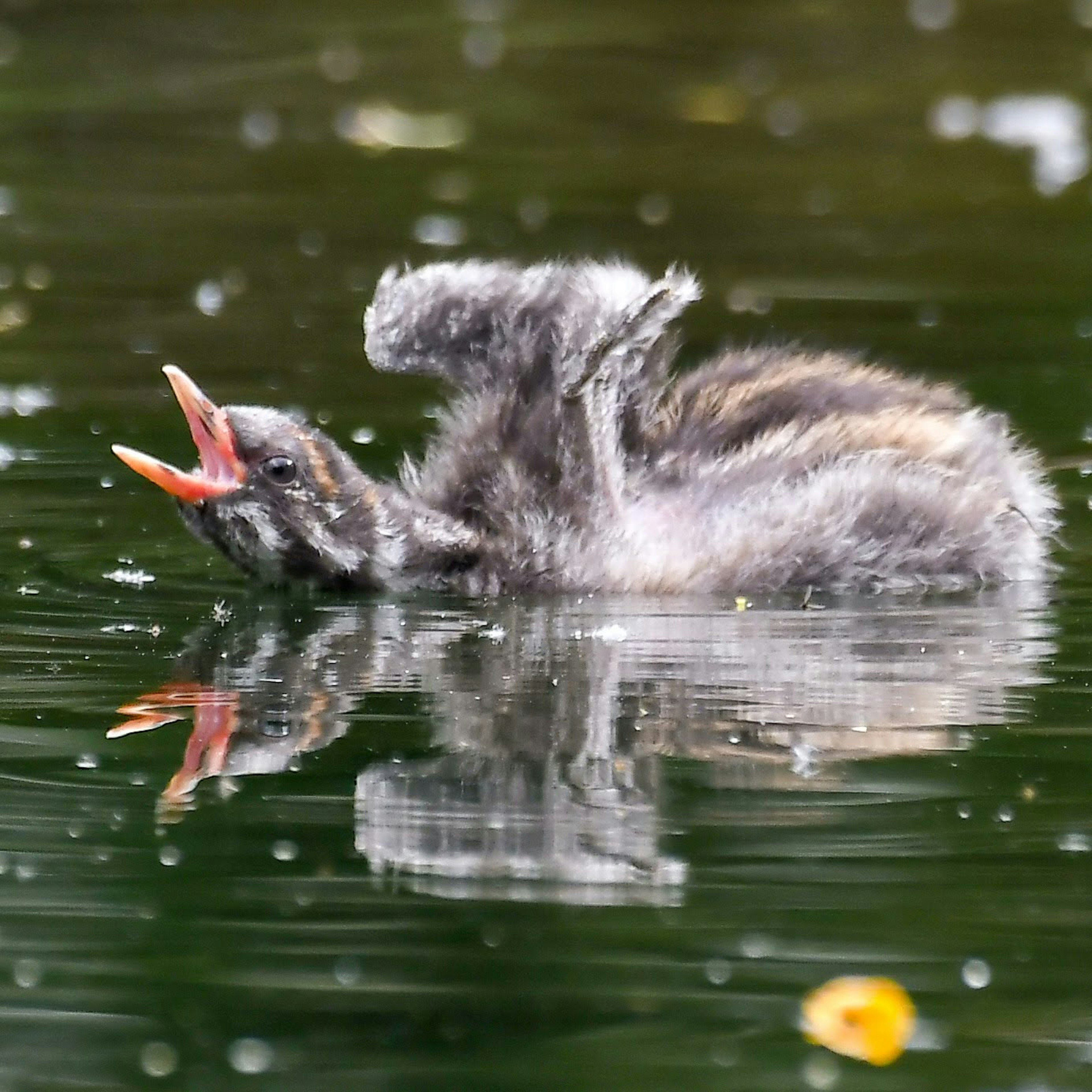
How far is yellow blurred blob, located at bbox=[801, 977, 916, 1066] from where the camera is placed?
3.95 meters

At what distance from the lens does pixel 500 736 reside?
5586 millimetres

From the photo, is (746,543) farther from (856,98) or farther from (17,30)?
(17,30)

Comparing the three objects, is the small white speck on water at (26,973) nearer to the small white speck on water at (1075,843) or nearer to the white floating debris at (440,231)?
the small white speck on water at (1075,843)

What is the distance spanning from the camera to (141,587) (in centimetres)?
711

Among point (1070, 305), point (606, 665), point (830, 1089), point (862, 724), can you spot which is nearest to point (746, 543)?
point (606, 665)

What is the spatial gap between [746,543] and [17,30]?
1095 cm

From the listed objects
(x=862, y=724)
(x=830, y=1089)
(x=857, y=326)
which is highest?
(x=857, y=326)

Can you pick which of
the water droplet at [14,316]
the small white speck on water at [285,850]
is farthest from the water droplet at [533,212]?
the small white speck on water at [285,850]

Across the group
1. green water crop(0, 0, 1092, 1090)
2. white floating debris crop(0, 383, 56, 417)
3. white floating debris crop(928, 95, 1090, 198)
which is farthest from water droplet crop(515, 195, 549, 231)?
white floating debris crop(0, 383, 56, 417)

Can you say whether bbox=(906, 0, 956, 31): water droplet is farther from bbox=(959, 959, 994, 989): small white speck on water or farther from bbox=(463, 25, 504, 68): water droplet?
bbox=(959, 959, 994, 989): small white speck on water

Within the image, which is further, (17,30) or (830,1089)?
(17,30)

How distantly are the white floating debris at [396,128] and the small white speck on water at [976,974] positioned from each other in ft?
33.8

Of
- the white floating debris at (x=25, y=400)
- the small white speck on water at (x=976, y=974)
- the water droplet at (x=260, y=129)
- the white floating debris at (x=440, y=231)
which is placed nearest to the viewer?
the small white speck on water at (x=976, y=974)

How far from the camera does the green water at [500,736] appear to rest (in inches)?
161
